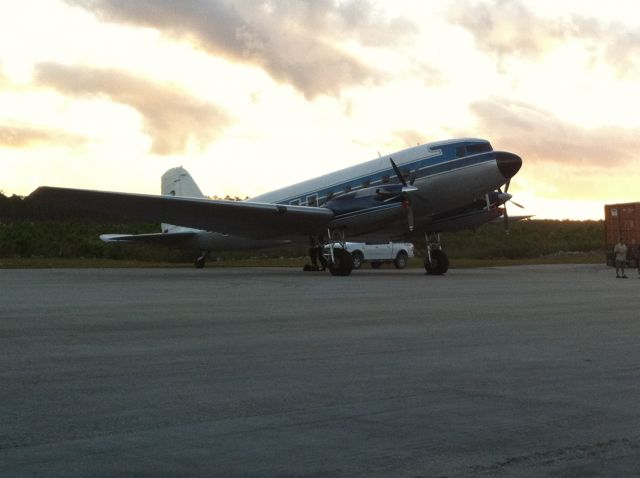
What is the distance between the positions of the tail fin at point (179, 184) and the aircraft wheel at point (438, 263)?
1807cm

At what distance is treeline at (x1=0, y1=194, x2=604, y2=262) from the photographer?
221ft

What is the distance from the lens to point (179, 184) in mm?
49719

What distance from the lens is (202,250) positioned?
4659cm

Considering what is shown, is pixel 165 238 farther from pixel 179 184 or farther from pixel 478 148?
pixel 478 148

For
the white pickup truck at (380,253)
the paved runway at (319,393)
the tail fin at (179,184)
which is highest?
the tail fin at (179,184)

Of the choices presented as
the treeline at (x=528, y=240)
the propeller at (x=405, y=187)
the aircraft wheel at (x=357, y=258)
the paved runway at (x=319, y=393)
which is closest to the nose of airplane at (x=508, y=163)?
the propeller at (x=405, y=187)

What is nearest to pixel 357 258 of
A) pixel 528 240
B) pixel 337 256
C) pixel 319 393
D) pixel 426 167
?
pixel 337 256

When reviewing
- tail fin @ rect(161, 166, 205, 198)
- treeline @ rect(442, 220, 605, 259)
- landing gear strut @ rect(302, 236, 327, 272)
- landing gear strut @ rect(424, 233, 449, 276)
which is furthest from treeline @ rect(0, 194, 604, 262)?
landing gear strut @ rect(424, 233, 449, 276)

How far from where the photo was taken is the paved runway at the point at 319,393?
5605 mm

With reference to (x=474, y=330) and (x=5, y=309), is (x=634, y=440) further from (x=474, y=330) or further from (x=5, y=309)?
(x=5, y=309)

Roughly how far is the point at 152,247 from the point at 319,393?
61.8 m

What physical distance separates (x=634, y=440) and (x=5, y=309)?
544 inches

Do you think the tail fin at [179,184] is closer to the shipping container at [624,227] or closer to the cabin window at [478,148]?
the cabin window at [478,148]

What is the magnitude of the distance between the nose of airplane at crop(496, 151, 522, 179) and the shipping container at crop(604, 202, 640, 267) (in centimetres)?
1368
